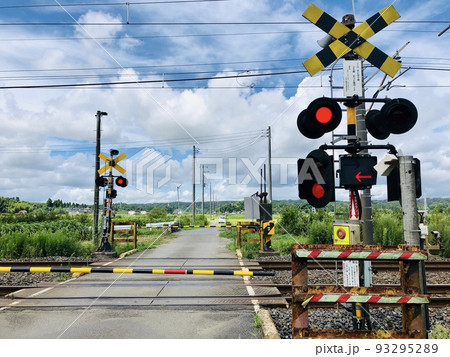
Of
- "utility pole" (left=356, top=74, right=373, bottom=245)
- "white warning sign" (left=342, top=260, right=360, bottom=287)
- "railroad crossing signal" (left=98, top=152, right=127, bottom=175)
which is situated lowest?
"white warning sign" (left=342, top=260, right=360, bottom=287)

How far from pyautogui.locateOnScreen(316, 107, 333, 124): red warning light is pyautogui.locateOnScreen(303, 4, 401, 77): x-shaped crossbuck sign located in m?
0.85

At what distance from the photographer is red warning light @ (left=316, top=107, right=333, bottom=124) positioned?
159 inches

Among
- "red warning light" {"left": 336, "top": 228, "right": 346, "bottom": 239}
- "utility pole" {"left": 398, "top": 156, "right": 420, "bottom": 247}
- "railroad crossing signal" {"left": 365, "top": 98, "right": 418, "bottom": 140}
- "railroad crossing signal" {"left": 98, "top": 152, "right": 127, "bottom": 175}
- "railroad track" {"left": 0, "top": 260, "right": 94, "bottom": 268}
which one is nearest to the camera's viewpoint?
"utility pole" {"left": 398, "top": 156, "right": 420, "bottom": 247}

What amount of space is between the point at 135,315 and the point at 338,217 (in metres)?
3.61

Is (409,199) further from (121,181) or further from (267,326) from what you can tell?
(121,181)

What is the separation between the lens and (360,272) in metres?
4.58

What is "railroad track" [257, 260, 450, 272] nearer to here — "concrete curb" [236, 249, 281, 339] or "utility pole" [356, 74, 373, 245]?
"concrete curb" [236, 249, 281, 339]

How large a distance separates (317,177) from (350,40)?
2.03 meters

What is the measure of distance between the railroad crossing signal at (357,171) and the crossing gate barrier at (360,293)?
1001 millimetres

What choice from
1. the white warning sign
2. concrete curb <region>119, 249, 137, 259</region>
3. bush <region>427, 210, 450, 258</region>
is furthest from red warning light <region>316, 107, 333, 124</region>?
bush <region>427, 210, 450, 258</region>

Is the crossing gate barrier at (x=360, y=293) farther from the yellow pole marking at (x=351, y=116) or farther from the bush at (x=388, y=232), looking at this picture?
the bush at (x=388, y=232)

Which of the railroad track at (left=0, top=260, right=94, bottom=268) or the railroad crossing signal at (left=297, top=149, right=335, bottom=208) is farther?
the railroad track at (left=0, top=260, right=94, bottom=268)

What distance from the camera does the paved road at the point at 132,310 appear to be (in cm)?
460
